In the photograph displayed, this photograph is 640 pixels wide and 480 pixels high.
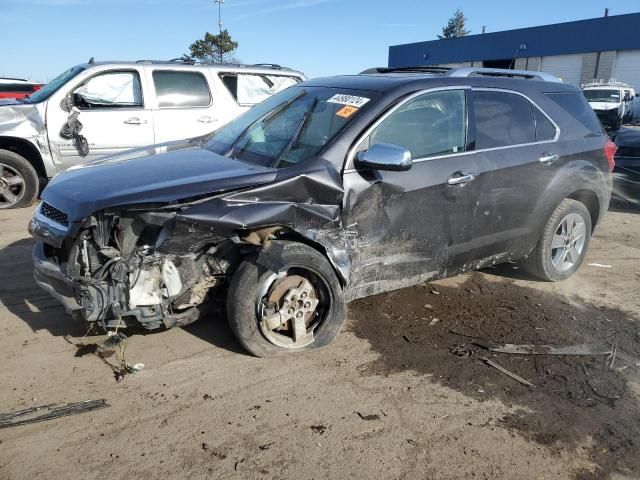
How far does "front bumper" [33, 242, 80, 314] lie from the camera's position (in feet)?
10.9

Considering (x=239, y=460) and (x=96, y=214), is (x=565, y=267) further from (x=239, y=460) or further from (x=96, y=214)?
(x=96, y=214)

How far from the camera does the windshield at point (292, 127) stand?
3.78m

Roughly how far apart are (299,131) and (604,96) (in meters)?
19.3

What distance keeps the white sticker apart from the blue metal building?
27.4 meters

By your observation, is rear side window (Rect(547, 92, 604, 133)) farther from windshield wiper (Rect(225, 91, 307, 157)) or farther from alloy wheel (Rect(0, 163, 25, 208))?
alloy wheel (Rect(0, 163, 25, 208))

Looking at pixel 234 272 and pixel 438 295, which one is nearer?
pixel 234 272

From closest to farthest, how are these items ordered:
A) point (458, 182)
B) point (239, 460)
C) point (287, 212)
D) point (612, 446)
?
point (239, 460), point (612, 446), point (287, 212), point (458, 182)

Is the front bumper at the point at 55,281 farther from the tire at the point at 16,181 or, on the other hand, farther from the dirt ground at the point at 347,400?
the tire at the point at 16,181

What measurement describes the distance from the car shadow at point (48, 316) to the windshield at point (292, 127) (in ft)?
3.97

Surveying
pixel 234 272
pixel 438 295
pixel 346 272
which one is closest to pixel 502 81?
pixel 438 295

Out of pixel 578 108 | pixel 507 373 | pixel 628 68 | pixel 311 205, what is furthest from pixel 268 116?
pixel 628 68

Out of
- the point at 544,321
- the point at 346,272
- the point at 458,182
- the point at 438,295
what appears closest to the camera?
the point at 346,272

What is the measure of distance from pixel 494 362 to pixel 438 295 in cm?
119

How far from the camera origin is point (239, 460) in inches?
105
